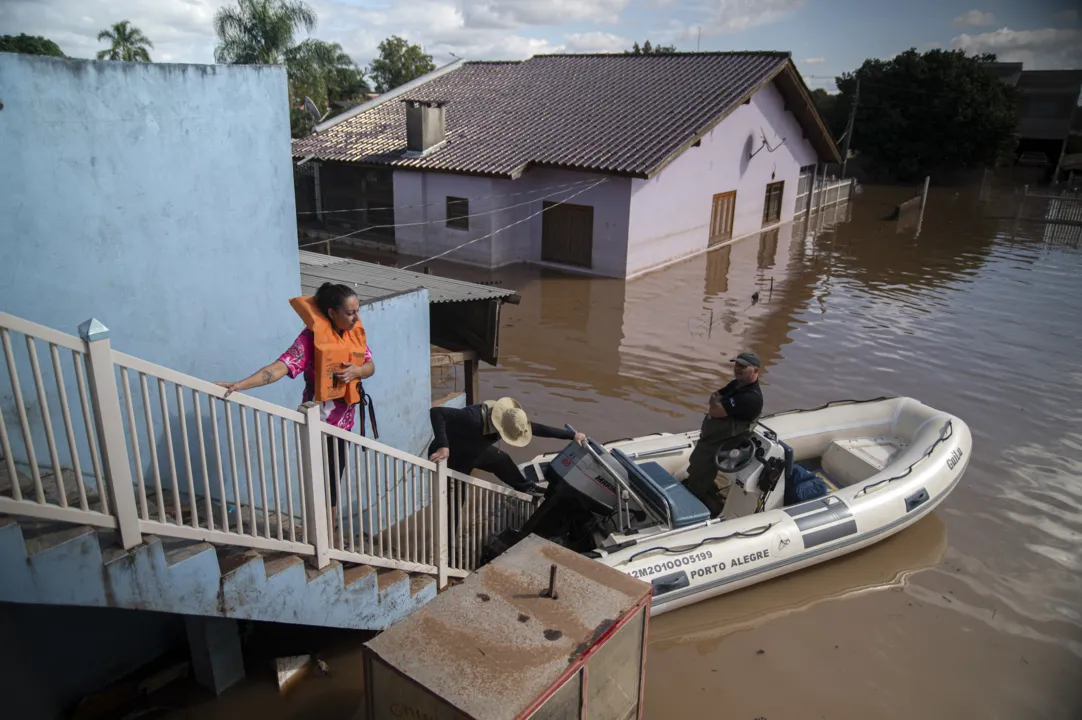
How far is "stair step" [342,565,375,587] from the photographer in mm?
4105

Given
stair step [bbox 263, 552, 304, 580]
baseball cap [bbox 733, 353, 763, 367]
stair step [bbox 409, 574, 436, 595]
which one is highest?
baseball cap [bbox 733, 353, 763, 367]

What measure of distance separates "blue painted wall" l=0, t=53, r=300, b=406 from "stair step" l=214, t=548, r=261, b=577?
1263 millimetres

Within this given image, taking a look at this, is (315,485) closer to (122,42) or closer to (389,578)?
(389,578)

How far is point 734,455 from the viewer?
20.6 ft

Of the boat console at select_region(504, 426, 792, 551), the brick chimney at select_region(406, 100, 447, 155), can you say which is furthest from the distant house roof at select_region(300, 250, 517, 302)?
the brick chimney at select_region(406, 100, 447, 155)

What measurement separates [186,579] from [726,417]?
13.9 ft

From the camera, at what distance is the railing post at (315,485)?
3553mm

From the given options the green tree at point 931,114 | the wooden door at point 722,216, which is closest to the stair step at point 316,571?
the wooden door at point 722,216

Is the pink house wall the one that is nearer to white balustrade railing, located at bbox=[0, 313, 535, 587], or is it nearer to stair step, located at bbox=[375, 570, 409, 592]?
white balustrade railing, located at bbox=[0, 313, 535, 587]

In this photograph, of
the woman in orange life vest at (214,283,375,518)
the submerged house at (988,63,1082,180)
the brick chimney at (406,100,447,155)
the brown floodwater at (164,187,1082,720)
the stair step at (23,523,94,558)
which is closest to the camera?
the stair step at (23,523,94,558)

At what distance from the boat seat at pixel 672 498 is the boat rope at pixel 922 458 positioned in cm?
172

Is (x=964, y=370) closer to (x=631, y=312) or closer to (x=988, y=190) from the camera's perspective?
(x=631, y=312)

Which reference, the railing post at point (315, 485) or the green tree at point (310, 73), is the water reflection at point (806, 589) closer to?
the railing post at point (315, 485)

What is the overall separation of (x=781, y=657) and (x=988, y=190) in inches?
1318
